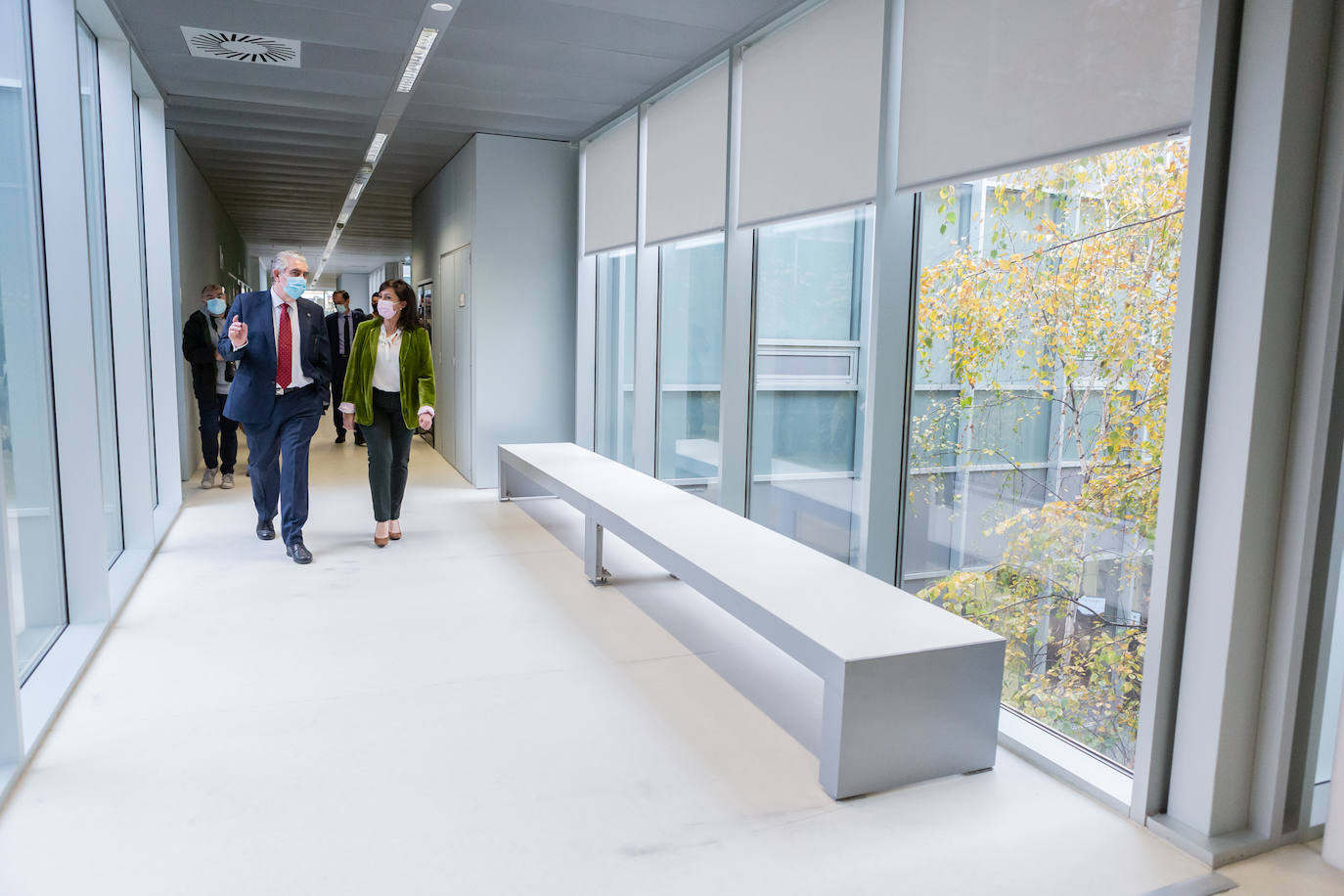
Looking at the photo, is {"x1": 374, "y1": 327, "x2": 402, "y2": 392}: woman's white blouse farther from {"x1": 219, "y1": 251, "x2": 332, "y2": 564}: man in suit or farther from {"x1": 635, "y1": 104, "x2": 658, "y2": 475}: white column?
{"x1": 635, "y1": 104, "x2": 658, "y2": 475}: white column

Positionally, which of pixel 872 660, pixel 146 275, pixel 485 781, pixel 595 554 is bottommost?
pixel 485 781

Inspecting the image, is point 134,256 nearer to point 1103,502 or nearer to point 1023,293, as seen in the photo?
point 1023,293

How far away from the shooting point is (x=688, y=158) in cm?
570

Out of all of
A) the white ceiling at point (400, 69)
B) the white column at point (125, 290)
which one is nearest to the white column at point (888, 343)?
the white ceiling at point (400, 69)

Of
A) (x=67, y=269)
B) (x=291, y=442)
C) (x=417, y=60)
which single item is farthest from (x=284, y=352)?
(x=417, y=60)

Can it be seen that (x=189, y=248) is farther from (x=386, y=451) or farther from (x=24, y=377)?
(x=24, y=377)

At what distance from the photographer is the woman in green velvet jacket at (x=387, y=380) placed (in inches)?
210

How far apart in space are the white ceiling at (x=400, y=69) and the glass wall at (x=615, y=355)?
1203mm

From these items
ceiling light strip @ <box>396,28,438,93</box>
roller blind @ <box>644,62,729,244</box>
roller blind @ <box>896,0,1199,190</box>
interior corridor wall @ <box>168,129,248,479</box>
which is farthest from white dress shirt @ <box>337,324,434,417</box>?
roller blind @ <box>896,0,1199,190</box>

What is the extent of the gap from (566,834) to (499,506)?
4.59m

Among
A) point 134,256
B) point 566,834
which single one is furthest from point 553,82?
point 566,834

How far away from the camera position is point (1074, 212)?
3.12 metres

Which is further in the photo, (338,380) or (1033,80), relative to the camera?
(338,380)

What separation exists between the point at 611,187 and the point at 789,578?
458 cm
